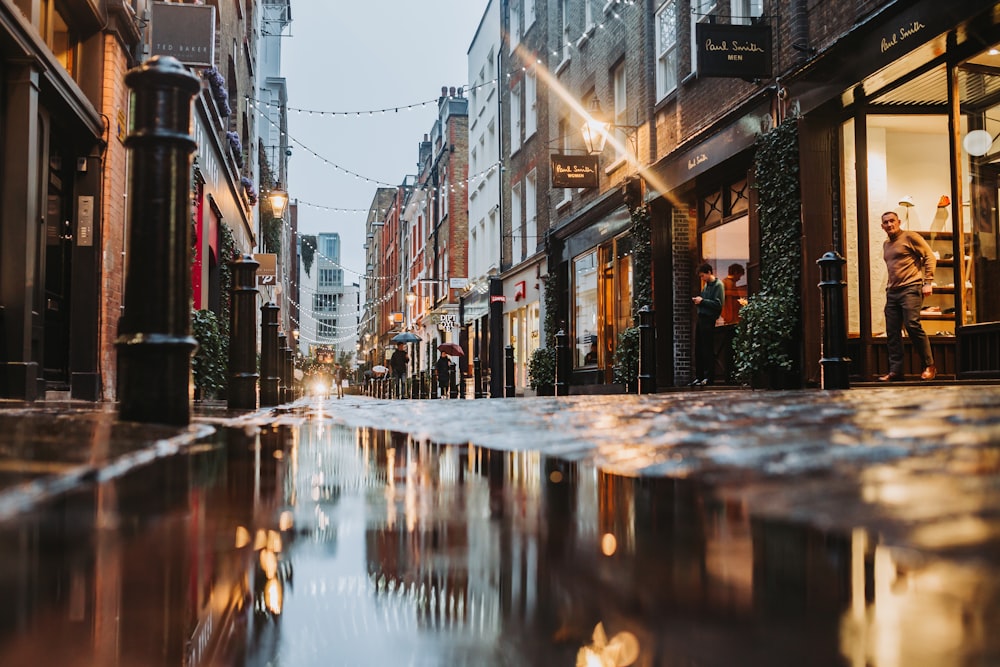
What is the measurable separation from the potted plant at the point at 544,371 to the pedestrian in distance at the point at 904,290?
908cm

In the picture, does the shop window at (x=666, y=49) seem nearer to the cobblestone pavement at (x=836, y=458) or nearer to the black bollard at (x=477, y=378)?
the black bollard at (x=477, y=378)

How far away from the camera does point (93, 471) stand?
1.30 meters

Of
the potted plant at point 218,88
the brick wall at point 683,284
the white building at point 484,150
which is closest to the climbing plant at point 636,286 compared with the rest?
the brick wall at point 683,284

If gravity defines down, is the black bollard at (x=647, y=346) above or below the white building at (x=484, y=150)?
below

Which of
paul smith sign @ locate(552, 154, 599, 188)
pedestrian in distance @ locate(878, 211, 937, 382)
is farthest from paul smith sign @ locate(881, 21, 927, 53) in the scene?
paul smith sign @ locate(552, 154, 599, 188)

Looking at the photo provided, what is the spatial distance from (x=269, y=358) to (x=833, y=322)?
4.94 meters

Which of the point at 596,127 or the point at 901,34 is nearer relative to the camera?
Result: the point at 901,34

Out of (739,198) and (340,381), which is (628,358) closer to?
(739,198)

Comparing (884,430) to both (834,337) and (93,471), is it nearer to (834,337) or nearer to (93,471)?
(93,471)

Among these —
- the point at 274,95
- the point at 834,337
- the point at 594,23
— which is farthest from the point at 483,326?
the point at 834,337

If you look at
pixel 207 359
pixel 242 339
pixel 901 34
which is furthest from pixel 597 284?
pixel 242 339

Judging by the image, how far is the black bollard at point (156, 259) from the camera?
2.70 meters

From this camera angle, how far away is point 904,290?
875 centimetres

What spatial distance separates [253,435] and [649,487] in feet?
5.31
